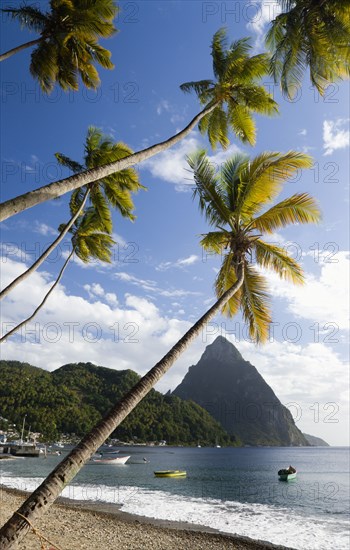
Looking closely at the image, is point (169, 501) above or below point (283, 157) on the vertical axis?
below

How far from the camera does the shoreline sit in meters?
12.0

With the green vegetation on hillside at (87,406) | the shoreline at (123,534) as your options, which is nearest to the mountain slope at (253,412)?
the green vegetation on hillside at (87,406)

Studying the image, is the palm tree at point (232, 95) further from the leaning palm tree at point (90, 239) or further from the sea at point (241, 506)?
the sea at point (241, 506)

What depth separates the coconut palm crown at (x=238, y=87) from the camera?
30.6 ft

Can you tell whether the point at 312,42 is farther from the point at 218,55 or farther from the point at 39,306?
the point at 39,306

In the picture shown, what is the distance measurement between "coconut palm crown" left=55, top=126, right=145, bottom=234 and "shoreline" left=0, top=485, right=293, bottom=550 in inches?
420

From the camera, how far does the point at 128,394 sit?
501 cm

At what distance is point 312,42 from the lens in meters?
8.84

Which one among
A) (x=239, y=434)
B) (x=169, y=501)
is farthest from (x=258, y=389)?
(x=169, y=501)

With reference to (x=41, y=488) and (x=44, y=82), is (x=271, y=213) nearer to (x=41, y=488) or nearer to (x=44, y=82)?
(x=44, y=82)

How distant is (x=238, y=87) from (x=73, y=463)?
29.4ft

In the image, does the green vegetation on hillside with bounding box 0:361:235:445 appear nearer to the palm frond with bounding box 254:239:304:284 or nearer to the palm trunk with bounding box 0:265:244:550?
the palm frond with bounding box 254:239:304:284

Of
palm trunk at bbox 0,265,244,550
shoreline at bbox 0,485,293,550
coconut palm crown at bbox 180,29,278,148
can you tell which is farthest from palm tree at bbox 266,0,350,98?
shoreline at bbox 0,485,293,550

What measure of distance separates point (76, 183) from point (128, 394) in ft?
9.79
